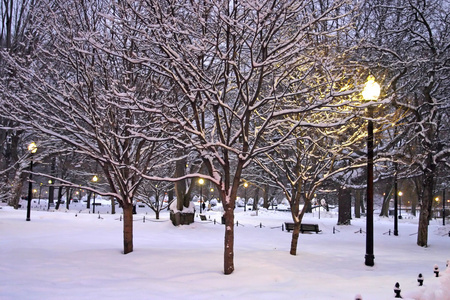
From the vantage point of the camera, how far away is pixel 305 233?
22562mm

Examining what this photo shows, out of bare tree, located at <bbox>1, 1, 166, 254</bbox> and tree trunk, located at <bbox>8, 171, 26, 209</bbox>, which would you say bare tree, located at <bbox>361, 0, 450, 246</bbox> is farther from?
tree trunk, located at <bbox>8, 171, 26, 209</bbox>

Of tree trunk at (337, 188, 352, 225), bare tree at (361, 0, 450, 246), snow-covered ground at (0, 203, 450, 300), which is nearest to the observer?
snow-covered ground at (0, 203, 450, 300)

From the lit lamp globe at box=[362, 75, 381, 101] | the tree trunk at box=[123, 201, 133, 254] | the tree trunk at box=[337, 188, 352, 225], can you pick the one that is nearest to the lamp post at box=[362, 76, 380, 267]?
the lit lamp globe at box=[362, 75, 381, 101]

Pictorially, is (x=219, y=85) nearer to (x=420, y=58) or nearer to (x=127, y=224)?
(x=127, y=224)

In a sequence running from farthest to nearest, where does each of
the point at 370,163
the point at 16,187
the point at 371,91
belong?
1. the point at 16,187
2. the point at 370,163
3. the point at 371,91

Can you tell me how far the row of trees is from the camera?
8625 mm

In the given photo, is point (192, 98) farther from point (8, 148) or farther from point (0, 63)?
point (8, 148)

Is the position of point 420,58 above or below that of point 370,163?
above

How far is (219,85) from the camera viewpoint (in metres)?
15.2

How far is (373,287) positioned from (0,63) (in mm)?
17085

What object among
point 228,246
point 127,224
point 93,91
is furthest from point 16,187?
point 228,246

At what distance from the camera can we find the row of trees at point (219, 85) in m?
8.62

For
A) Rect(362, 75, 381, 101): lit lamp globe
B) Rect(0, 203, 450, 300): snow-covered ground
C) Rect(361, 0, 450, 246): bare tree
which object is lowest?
Rect(0, 203, 450, 300): snow-covered ground

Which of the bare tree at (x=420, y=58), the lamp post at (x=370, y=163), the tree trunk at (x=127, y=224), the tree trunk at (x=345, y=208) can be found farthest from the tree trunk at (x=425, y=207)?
the tree trunk at (x=127, y=224)
